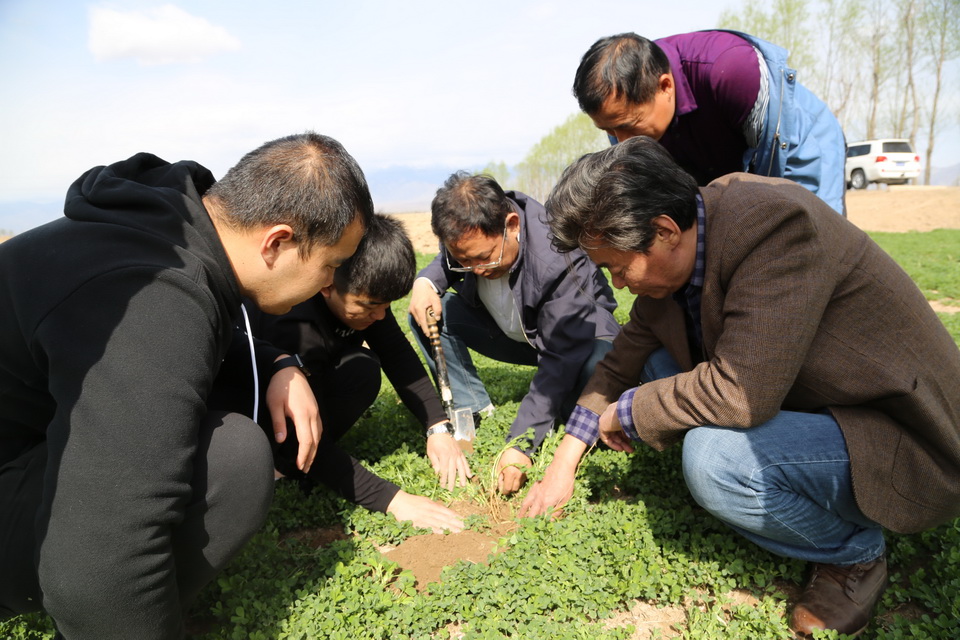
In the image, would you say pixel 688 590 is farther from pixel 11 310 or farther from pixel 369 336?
pixel 11 310

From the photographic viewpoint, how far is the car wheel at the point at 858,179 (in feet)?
91.6

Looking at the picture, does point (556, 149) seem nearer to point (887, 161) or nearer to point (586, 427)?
point (887, 161)

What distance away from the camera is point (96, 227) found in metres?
1.79

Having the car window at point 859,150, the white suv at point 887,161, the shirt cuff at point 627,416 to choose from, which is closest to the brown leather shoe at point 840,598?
the shirt cuff at point 627,416

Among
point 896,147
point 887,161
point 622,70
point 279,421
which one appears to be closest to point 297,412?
point 279,421

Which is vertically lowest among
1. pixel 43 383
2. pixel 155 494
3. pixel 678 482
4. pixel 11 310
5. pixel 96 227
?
pixel 678 482

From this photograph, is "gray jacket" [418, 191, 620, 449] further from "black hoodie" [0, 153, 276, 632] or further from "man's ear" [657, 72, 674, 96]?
"black hoodie" [0, 153, 276, 632]

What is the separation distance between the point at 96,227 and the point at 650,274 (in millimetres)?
1760

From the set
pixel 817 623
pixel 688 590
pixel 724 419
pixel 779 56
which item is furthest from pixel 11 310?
pixel 779 56

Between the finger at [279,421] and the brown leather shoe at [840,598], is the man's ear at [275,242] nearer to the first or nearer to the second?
the finger at [279,421]

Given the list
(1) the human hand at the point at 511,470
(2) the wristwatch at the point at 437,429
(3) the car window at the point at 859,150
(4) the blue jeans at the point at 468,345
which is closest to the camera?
(1) the human hand at the point at 511,470

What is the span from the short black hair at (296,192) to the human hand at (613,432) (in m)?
1.24

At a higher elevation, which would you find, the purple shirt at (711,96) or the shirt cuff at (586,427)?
the purple shirt at (711,96)

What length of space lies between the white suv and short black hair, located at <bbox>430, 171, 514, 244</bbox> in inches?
1105
